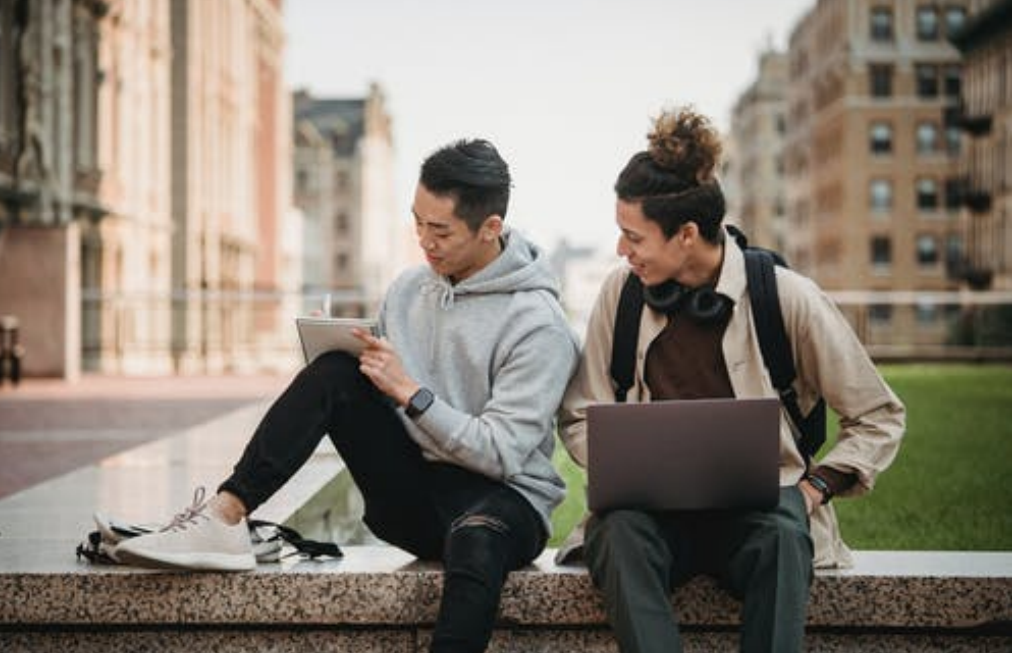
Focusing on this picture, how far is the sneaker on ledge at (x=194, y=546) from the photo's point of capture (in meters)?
4.39

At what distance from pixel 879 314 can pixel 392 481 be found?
26.4 m

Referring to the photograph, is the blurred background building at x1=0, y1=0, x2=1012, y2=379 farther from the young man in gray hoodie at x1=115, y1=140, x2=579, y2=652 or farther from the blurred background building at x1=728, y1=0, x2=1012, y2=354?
the young man in gray hoodie at x1=115, y1=140, x2=579, y2=652

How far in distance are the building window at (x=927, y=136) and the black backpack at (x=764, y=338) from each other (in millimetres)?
71243

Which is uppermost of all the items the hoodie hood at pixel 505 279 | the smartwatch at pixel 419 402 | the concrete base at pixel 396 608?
the hoodie hood at pixel 505 279

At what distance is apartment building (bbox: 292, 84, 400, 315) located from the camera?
102812 mm

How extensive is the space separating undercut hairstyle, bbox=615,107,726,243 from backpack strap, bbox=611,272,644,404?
239 mm

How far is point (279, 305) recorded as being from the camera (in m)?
52.1

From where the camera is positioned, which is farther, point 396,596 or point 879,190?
point 879,190

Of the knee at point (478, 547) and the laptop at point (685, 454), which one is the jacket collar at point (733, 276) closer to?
the laptop at point (685, 454)

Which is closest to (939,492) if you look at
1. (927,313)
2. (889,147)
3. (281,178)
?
(927,313)

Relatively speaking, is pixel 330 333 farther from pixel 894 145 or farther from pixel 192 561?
pixel 894 145

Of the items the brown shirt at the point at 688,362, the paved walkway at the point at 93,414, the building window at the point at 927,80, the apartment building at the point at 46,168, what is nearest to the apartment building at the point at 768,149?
the building window at the point at 927,80

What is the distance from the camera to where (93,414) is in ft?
51.0

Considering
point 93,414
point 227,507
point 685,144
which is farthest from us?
point 93,414
